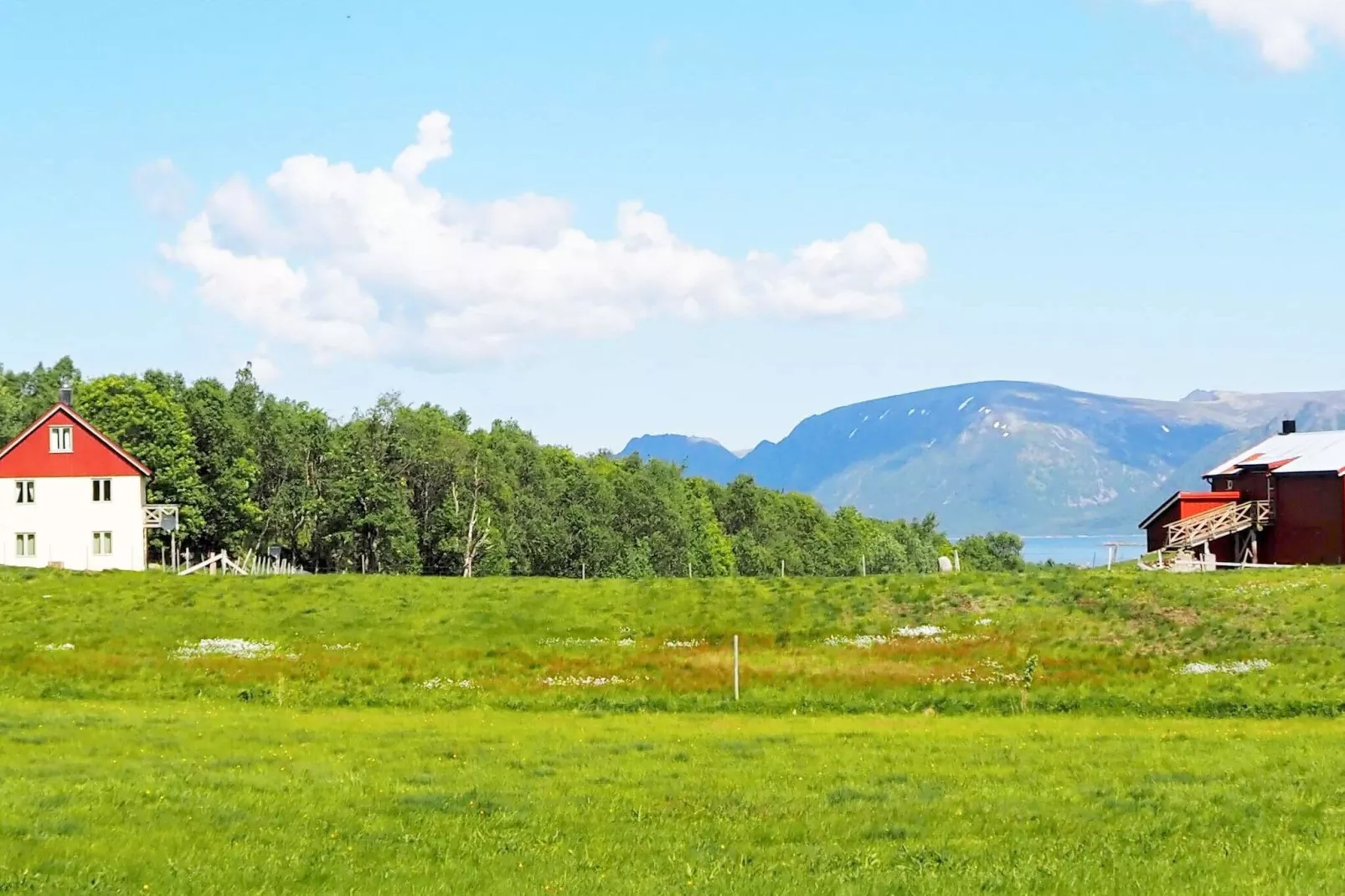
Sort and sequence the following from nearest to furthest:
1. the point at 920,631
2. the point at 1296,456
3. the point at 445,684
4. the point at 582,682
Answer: the point at 445,684
the point at 582,682
the point at 920,631
the point at 1296,456

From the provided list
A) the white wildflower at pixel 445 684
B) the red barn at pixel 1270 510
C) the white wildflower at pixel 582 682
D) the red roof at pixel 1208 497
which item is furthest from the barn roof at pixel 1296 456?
the white wildflower at pixel 445 684

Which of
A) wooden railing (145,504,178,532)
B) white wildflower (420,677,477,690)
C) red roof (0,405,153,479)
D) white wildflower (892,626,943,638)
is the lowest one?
white wildflower (420,677,477,690)

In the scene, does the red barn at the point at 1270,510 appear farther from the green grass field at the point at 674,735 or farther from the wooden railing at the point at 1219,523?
the green grass field at the point at 674,735

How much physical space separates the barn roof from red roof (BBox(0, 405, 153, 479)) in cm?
6819

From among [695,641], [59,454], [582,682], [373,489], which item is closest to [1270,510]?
[695,641]

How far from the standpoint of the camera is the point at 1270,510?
274 ft

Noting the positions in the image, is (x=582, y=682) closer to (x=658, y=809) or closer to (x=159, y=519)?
(x=658, y=809)

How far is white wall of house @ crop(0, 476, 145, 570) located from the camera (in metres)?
83.4

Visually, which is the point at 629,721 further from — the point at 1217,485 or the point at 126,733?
the point at 1217,485

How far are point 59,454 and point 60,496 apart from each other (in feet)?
8.40

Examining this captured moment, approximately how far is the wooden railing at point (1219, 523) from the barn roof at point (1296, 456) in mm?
2588

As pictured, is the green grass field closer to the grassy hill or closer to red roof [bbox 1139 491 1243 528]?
the grassy hill

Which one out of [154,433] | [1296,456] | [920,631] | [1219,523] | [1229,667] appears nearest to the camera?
[1229,667]

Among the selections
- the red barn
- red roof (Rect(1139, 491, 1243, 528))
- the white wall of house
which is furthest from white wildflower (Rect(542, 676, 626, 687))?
red roof (Rect(1139, 491, 1243, 528))
